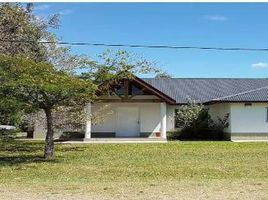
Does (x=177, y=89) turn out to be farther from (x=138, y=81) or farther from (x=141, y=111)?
(x=138, y=81)

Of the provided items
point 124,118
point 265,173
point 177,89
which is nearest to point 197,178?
point 265,173

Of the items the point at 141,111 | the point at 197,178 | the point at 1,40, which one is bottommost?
the point at 197,178

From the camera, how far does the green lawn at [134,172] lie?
12195mm

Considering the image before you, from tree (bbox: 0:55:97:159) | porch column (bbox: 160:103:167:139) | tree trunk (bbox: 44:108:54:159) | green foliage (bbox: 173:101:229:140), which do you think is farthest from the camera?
green foliage (bbox: 173:101:229:140)

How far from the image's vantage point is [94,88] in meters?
20.2

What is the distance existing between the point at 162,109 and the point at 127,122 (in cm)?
308

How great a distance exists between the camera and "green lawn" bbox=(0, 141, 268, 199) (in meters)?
12.2

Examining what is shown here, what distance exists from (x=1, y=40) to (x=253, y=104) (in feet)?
56.5

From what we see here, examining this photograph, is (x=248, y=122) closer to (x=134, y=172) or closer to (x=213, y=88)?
(x=213, y=88)

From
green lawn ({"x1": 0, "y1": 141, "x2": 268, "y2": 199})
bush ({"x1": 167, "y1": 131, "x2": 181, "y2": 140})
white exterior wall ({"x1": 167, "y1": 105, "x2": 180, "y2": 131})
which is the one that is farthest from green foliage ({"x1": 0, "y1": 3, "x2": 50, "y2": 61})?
white exterior wall ({"x1": 167, "y1": 105, "x2": 180, "y2": 131})

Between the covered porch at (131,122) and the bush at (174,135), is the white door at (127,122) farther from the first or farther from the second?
the bush at (174,135)

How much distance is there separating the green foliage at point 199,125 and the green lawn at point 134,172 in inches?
461

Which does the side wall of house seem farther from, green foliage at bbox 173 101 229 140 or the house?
green foliage at bbox 173 101 229 140

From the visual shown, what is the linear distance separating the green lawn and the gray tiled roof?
456 inches
